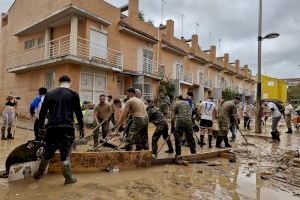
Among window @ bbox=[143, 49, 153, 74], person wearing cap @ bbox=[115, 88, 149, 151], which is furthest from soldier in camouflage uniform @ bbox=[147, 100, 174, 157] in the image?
window @ bbox=[143, 49, 153, 74]

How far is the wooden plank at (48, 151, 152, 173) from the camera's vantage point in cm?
581

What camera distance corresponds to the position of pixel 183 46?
30188mm

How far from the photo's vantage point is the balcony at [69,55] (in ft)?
55.0

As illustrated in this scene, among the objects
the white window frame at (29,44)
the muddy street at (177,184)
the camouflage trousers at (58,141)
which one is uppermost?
the white window frame at (29,44)

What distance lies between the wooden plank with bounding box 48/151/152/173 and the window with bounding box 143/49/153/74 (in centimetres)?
1635

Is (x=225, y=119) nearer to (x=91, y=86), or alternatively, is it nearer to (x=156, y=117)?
(x=156, y=117)

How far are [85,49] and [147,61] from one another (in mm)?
6420

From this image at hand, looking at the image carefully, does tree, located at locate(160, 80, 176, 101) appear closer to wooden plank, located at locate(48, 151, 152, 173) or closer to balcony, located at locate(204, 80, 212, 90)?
balcony, located at locate(204, 80, 212, 90)

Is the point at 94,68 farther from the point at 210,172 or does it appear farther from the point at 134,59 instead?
the point at 210,172

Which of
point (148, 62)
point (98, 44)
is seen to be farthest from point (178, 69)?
point (98, 44)

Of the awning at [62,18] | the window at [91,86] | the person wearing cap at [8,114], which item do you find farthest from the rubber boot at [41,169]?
the awning at [62,18]

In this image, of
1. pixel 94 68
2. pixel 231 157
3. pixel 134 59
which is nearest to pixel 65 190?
pixel 231 157

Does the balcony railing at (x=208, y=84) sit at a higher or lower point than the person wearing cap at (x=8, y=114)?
higher

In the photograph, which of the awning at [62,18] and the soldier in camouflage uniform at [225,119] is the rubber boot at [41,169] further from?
the awning at [62,18]
